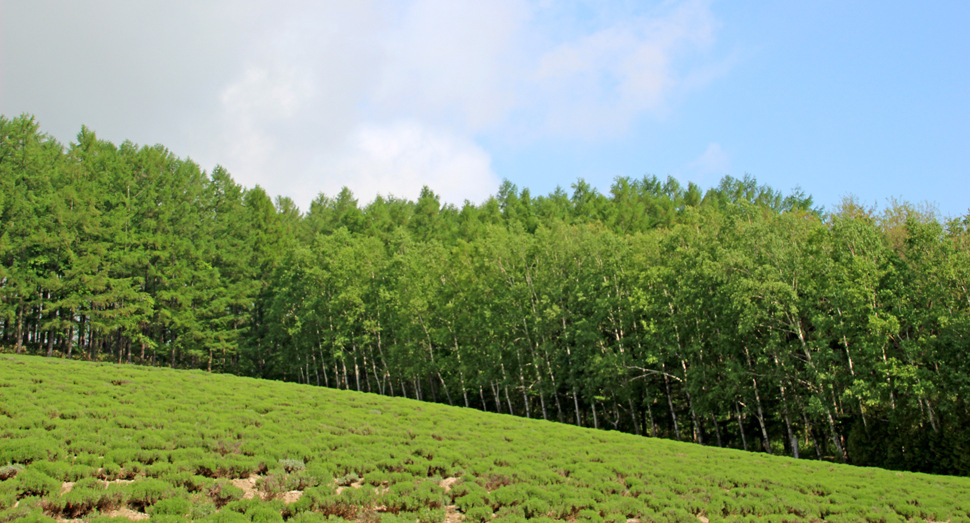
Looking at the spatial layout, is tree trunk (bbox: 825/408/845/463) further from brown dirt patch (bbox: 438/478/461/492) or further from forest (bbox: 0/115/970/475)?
brown dirt patch (bbox: 438/478/461/492)

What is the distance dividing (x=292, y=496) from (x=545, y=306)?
29.1m

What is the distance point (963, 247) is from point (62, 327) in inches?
2417

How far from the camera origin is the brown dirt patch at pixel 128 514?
11.9 metres

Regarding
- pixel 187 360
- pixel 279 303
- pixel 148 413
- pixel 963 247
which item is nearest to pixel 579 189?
pixel 279 303

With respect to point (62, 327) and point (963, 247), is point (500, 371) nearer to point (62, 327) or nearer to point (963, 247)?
Result: point (963, 247)

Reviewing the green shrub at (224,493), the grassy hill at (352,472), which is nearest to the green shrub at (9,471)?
the grassy hill at (352,472)

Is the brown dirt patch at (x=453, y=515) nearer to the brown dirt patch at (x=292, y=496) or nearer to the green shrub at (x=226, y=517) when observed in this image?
the brown dirt patch at (x=292, y=496)

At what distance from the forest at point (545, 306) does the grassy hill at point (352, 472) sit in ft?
23.9

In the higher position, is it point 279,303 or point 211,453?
point 279,303

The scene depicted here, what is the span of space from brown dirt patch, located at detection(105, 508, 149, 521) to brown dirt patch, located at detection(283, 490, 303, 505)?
9.79 ft

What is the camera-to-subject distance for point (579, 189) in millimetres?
107000

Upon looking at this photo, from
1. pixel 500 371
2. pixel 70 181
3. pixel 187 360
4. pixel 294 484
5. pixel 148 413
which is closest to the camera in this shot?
pixel 294 484

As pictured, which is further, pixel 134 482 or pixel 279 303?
pixel 279 303

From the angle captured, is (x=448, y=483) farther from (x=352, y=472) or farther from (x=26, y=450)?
(x=26, y=450)
